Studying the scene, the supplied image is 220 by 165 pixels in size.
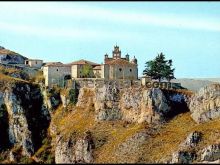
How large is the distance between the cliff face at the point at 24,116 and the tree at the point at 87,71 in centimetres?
1041

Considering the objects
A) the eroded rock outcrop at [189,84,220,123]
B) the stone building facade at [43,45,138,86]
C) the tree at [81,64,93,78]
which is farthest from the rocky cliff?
the tree at [81,64,93,78]

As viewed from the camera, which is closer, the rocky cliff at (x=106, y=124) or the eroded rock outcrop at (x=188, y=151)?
the eroded rock outcrop at (x=188, y=151)

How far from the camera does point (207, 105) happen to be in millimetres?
174500

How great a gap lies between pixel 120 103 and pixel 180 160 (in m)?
25.0

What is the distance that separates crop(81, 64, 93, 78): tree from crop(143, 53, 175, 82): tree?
1226cm

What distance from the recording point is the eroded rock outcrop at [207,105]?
570 ft

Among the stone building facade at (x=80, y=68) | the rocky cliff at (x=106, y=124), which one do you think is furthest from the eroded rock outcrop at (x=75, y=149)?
the stone building facade at (x=80, y=68)

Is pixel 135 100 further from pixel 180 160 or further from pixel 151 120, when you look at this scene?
pixel 180 160

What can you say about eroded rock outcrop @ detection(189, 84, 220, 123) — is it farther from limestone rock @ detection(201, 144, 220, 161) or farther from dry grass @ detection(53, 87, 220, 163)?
limestone rock @ detection(201, 144, 220, 161)

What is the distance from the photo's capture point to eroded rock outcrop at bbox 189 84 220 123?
173625 mm

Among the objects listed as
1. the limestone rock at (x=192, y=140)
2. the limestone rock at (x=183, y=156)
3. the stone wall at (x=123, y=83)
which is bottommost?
the limestone rock at (x=183, y=156)

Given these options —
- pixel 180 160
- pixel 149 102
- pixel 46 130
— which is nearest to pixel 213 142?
pixel 180 160

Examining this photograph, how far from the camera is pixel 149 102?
17725 cm

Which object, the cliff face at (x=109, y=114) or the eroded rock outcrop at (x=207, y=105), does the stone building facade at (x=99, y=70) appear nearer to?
the cliff face at (x=109, y=114)
